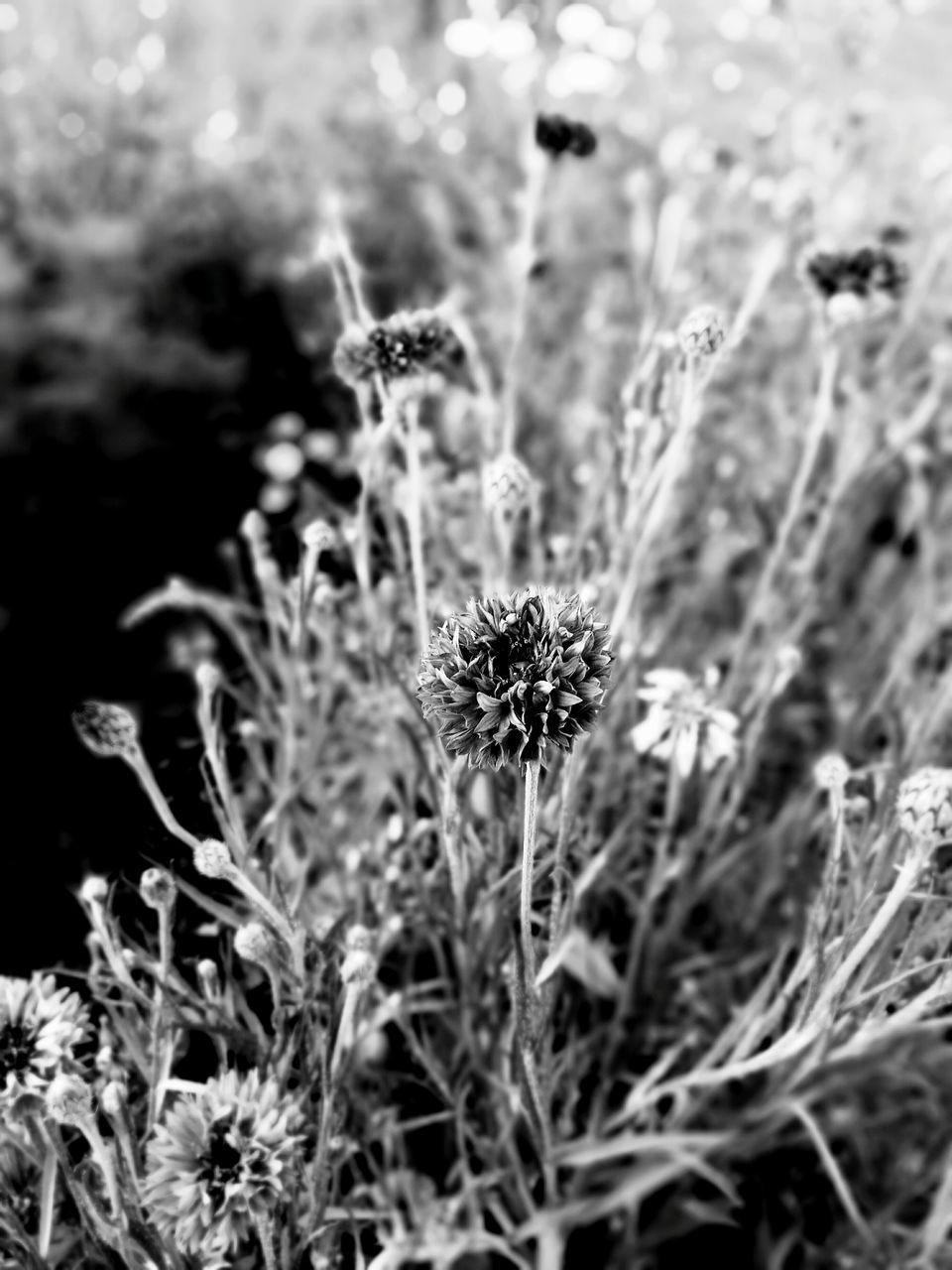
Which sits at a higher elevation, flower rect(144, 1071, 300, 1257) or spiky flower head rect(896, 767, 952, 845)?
spiky flower head rect(896, 767, 952, 845)

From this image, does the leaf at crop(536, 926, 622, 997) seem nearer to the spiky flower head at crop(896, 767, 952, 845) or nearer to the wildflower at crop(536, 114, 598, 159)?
the spiky flower head at crop(896, 767, 952, 845)

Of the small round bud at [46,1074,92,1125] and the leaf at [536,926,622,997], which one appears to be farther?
the leaf at [536,926,622,997]

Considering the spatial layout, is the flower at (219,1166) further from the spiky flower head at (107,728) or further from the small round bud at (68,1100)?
the spiky flower head at (107,728)

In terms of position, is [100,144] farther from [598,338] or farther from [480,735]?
[480,735]

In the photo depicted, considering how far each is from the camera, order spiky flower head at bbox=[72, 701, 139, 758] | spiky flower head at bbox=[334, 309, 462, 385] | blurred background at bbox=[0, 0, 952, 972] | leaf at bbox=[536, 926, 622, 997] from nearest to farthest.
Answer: spiky flower head at bbox=[72, 701, 139, 758], spiky flower head at bbox=[334, 309, 462, 385], leaf at bbox=[536, 926, 622, 997], blurred background at bbox=[0, 0, 952, 972]

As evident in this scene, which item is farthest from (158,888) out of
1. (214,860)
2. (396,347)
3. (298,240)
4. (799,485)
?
(298,240)

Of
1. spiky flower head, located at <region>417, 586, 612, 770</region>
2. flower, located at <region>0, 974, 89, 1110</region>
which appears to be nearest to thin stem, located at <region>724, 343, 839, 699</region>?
spiky flower head, located at <region>417, 586, 612, 770</region>

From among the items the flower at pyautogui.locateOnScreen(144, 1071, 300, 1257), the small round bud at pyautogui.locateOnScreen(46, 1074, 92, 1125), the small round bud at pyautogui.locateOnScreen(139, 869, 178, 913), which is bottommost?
the flower at pyautogui.locateOnScreen(144, 1071, 300, 1257)

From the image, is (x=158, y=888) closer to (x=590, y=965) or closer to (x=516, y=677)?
(x=516, y=677)

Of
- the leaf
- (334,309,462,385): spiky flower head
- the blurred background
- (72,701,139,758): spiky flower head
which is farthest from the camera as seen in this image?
the blurred background
